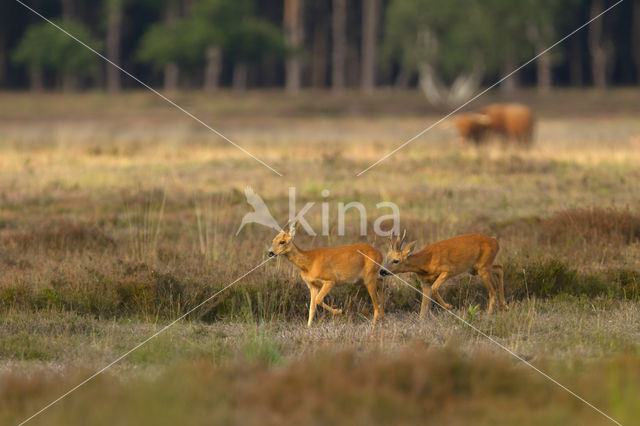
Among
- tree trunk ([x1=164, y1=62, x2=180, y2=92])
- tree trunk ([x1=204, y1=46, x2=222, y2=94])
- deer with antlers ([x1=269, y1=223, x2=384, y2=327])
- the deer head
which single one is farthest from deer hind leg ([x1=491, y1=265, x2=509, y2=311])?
tree trunk ([x1=164, y1=62, x2=180, y2=92])

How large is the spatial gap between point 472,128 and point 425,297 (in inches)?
772

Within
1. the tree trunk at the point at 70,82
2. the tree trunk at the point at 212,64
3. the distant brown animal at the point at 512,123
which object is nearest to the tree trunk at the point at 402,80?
the tree trunk at the point at 212,64

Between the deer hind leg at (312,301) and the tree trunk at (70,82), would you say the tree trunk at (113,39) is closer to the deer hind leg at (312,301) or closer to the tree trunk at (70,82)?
the tree trunk at (70,82)

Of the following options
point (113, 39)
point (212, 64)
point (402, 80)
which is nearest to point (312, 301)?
point (212, 64)

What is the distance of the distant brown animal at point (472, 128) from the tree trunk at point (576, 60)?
29.9 metres

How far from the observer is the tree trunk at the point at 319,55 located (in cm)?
5866

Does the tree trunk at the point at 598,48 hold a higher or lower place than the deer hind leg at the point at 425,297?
higher

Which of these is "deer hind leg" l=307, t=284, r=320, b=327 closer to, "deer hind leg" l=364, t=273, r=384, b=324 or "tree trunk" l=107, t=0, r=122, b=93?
"deer hind leg" l=364, t=273, r=384, b=324

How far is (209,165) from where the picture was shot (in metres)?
22.1

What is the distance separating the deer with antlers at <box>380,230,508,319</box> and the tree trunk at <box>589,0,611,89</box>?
1835 inches

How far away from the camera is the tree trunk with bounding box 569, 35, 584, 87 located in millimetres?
56562

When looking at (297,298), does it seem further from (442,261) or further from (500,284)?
(500,284)

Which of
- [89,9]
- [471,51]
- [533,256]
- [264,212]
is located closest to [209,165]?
[264,212]

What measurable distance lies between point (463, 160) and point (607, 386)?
53.4ft
